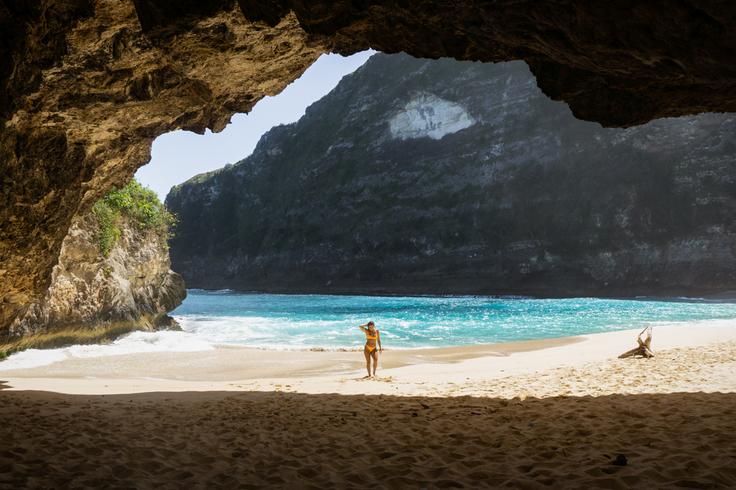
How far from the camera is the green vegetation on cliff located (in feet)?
55.5

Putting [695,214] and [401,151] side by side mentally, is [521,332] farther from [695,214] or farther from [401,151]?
[401,151]

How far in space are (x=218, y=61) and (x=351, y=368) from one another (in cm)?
842

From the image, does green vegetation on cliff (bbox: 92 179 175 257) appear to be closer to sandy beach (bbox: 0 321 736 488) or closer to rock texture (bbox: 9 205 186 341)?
rock texture (bbox: 9 205 186 341)

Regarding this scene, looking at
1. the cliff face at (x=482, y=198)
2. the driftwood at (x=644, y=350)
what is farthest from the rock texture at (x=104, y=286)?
the cliff face at (x=482, y=198)

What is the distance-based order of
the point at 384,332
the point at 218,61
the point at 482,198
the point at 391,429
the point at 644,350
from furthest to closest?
the point at 482,198 → the point at 384,332 → the point at 644,350 → the point at 218,61 → the point at 391,429

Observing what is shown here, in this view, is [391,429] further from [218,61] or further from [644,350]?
[644,350]

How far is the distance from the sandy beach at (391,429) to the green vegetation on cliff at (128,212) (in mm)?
6928

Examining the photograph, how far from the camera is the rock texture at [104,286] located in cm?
1499

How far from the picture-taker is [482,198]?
200 feet

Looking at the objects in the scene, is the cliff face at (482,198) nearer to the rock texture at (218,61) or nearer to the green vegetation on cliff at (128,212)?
the green vegetation on cliff at (128,212)

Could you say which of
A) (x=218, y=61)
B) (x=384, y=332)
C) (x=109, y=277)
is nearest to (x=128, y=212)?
(x=109, y=277)

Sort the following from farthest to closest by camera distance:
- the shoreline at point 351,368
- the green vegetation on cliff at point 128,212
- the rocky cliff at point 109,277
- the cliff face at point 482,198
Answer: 1. the cliff face at point 482,198
2. the green vegetation on cliff at point 128,212
3. the rocky cliff at point 109,277
4. the shoreline at point 351,368

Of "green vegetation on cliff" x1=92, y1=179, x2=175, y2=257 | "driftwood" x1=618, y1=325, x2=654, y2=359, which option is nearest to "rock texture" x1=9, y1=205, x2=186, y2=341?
"green vegetation on cliff" x1=92, y1=179, x2=175, y2=257

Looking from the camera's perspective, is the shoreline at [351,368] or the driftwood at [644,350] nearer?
the shoreline at [351,368]
